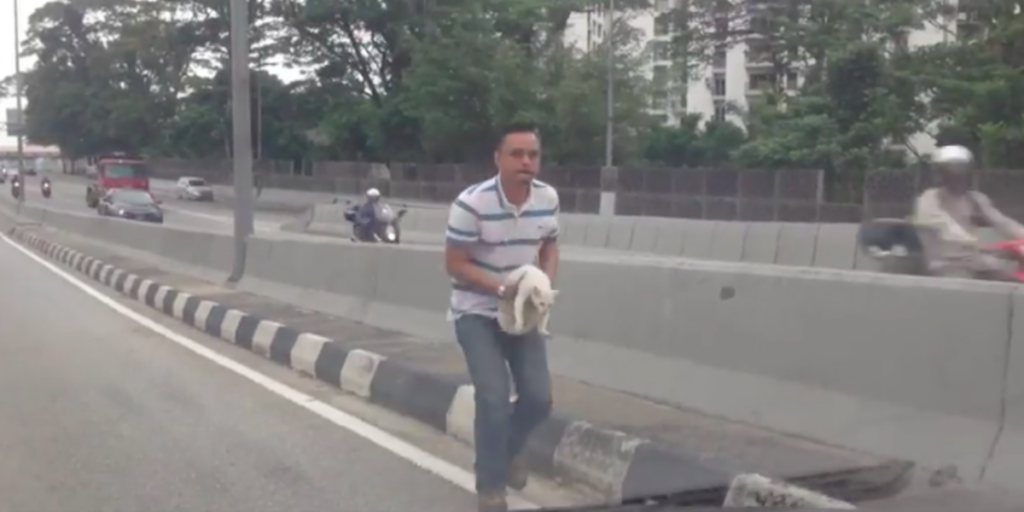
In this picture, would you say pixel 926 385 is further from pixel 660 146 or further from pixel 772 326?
pixel 660 146

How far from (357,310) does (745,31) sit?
1595 inches

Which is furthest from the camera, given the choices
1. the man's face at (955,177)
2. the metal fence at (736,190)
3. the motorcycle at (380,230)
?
the metal fence at (736,190)

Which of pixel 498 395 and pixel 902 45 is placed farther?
pixel 902 45

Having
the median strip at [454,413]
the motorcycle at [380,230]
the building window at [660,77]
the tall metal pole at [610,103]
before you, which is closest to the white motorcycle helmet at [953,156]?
the median strip at [454,413]

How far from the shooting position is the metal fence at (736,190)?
97.5 feet

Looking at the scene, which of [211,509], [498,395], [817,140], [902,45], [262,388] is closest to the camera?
[498,395]

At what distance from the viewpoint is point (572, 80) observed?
51.5 m

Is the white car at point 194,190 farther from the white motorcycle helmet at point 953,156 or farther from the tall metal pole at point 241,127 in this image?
the white motorcycle helmet at point 953,156

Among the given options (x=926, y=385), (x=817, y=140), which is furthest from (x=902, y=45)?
(x=926, y=385)

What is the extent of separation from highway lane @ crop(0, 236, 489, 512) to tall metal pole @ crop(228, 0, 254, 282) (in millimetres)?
4629

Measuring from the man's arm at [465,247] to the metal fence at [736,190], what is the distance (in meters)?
23.5

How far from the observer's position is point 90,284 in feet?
75.7

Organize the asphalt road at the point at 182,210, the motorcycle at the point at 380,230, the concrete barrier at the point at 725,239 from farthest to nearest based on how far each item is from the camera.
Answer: the asphalt road at the point at 182,210, the motorcycle at the point at 380,230, the concrete barrier at the point at 725,239

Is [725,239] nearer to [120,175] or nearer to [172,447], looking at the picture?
[172,447]
